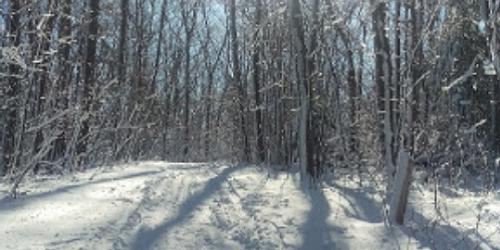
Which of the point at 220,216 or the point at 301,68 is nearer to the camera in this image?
the point at 220,216

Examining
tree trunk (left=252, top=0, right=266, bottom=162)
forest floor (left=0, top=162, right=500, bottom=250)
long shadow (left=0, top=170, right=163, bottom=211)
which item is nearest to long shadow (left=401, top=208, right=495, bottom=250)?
forest floor (left=0, top=162, right=500, bottom=250)

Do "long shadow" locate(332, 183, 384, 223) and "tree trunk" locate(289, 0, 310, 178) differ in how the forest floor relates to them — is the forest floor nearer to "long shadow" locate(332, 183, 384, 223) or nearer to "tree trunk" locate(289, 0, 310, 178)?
"long shadow" locate(332, 183, 384, 223)

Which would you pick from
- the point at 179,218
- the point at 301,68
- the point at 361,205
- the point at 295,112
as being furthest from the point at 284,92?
the point at 179,218

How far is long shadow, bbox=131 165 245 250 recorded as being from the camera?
5.11 m

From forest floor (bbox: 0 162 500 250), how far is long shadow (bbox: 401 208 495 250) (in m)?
0.01

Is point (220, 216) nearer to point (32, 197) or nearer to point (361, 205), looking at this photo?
point (361, 205)

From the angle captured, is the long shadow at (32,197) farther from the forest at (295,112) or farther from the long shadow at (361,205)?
the long shadow at (361,205)

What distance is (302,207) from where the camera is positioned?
6.52 m

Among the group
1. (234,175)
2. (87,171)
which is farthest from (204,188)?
(87,171)

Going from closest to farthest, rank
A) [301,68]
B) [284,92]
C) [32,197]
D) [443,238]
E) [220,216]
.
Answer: [443,238]
[220,216]
[32,197]
[301,68]
[284,92]

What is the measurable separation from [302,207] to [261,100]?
9400mm

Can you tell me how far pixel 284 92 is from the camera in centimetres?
1258

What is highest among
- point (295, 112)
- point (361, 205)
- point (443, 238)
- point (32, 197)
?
point (295, 112)

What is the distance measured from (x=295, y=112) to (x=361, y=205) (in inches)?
131
